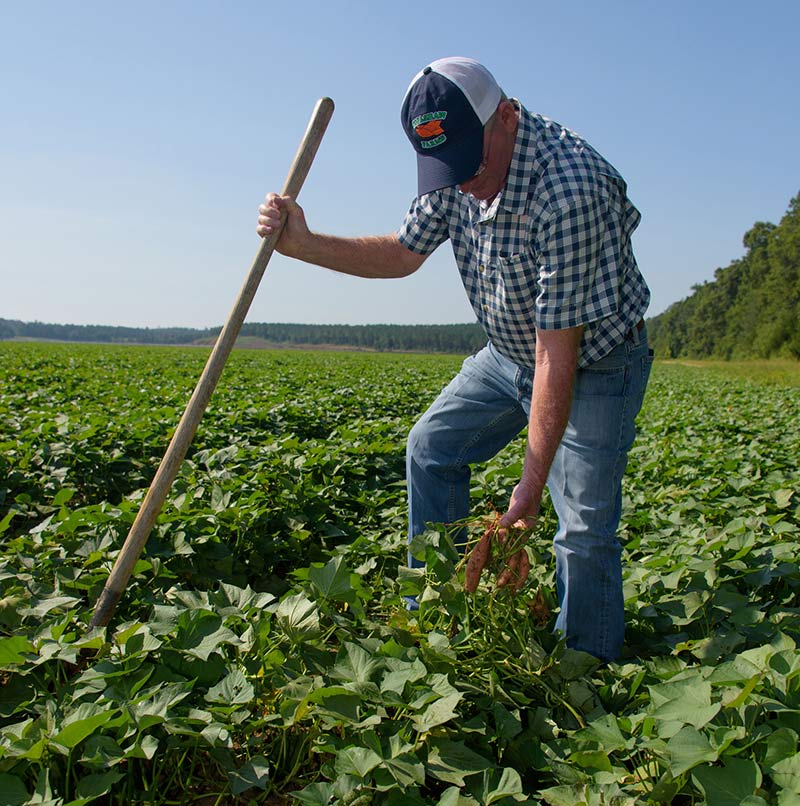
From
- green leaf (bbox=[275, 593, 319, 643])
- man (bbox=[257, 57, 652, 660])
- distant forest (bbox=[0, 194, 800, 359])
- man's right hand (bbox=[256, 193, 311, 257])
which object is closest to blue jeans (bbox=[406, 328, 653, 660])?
man (bbox=[257, 57, 652, 660])

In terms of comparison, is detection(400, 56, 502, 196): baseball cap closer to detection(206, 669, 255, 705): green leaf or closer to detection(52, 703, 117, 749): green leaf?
detection(206, 669, 255, 705): green leaf

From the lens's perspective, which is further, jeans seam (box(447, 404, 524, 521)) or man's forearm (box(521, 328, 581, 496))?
jeans seam (box(447, 404, 524, 521))

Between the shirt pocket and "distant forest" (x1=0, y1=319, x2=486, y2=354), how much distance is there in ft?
357

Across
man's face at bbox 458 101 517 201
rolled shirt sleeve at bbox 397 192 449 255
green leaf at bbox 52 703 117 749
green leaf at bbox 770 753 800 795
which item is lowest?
green leaf at bbox 52 703 117 749

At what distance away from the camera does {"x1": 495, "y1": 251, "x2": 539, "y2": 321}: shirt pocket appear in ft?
7.84

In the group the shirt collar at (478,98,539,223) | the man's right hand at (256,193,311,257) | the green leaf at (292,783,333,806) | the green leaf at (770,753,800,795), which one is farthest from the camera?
the man's right hand at (256,193,311,257)

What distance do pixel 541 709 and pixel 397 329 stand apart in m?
133

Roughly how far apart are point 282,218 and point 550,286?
102cm

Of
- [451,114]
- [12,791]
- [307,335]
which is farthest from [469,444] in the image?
[307,335]

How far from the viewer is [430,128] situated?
7.36 feet

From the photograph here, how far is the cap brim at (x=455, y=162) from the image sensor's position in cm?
224

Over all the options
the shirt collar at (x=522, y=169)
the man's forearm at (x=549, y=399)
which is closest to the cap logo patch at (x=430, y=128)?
the shirt collar at (x=522, y=169)

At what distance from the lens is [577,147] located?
232cm

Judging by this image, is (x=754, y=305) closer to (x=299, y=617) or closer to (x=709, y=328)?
(x=709, y=328)
